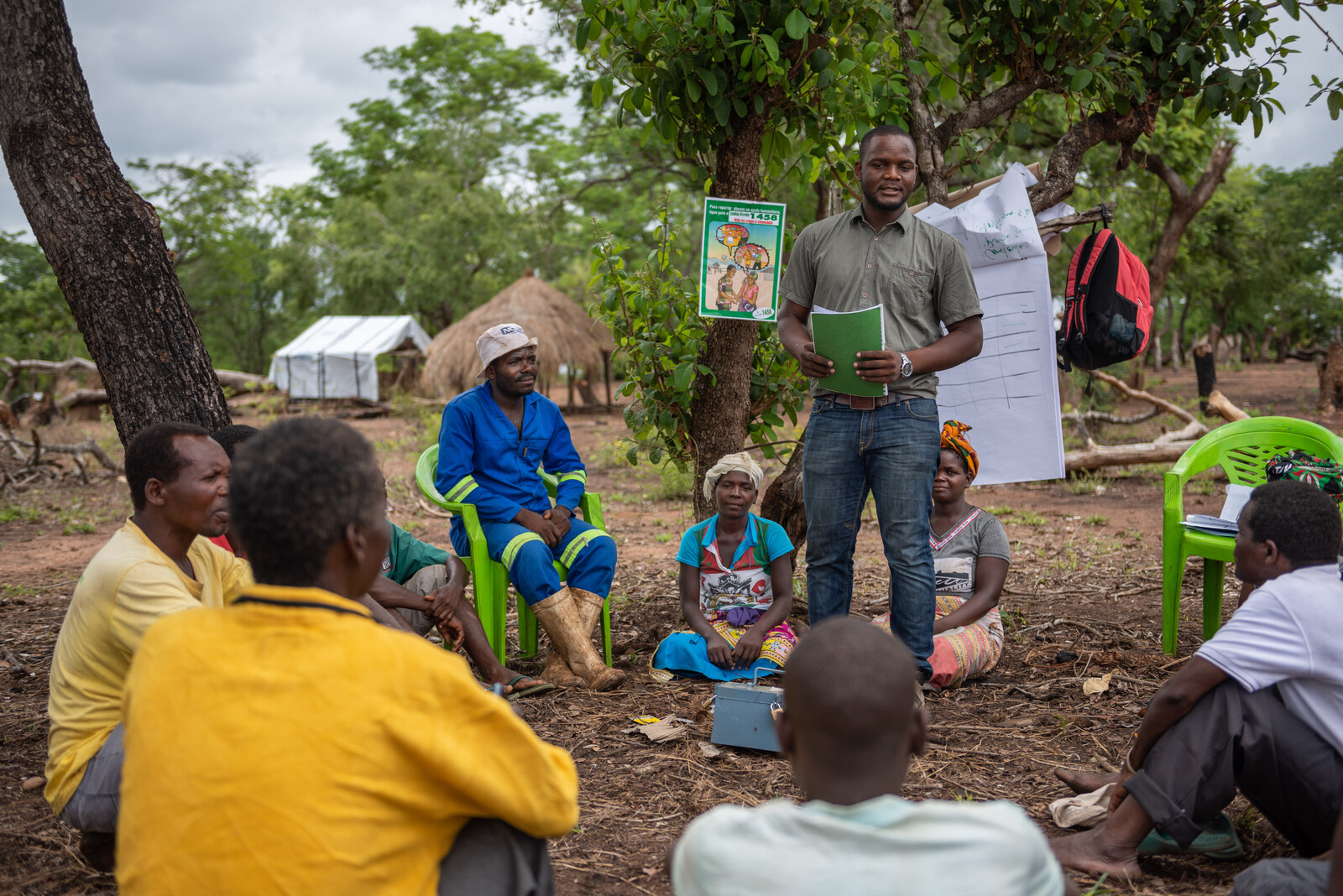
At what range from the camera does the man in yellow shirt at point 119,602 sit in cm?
230

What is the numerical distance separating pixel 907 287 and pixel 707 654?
177 cm

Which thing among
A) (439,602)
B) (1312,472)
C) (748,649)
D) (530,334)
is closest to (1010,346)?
(1312,472)

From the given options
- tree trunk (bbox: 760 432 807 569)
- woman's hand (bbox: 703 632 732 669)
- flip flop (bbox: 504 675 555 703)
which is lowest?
flip flop (bbox: 504 675 555 703)

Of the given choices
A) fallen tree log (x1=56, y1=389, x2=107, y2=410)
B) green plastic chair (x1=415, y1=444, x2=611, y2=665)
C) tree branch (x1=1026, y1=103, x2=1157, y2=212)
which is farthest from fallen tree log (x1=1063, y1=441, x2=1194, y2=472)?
fallen tree log (x1=56, y1=389, x2=107, y2=410)

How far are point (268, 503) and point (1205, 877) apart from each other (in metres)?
2.46

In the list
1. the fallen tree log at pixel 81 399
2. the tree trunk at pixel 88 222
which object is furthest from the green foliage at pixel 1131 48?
the fallen tree log at pixel 81 399

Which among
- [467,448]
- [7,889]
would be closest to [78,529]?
[467,448]

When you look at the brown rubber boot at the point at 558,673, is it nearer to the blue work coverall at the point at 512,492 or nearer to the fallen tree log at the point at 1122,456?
the blue work coverall at the point at 512,492

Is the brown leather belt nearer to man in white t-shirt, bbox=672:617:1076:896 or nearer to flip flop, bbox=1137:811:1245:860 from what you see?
flip flop, bbox=1137:811:1245:860

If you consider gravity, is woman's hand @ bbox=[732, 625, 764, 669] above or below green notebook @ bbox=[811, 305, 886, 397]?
→ below

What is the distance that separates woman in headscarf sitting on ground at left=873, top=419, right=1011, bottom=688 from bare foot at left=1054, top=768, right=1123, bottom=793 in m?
1.05

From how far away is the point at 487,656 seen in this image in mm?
4223

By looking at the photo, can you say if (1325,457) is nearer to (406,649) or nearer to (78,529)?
(406,649)

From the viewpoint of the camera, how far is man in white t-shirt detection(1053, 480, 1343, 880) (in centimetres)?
225
